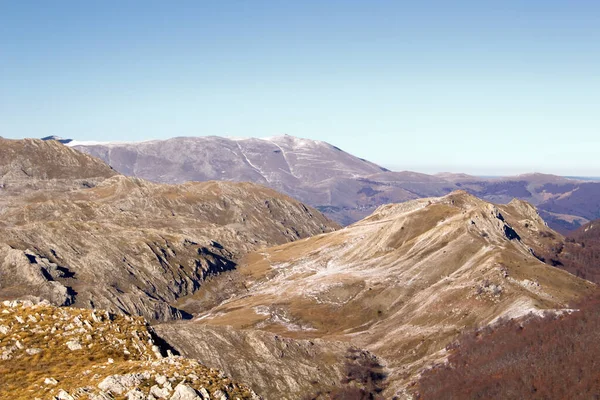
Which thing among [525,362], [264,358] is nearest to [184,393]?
[264,358]

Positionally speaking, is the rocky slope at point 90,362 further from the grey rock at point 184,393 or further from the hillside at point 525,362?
the hillside at point 525,362

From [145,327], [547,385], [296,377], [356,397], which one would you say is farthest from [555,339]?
[145,327]

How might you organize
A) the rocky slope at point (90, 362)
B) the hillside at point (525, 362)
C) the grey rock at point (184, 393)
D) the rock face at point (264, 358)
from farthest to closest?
the hillside at point (525, 362), the rock face at point (264, 358), the rocky slope at point (90, 362), the grey rock at point (184, 393)

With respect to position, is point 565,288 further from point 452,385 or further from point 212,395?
point 212,395

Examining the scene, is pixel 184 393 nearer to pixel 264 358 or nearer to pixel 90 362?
pixel 90 362

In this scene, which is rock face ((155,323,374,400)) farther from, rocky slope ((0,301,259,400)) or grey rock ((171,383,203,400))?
grey rock ((171,383,203,400))

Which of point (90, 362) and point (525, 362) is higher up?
point (90, 362)

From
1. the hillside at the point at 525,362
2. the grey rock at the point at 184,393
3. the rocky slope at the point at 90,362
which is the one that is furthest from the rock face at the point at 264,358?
the grey rock at the point at 184,393

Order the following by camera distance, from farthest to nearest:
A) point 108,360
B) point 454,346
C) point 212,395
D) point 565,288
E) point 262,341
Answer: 1. point 565,288
2. point 454,346
3. point 262,341
4. point 108,360
5. point 212,395
